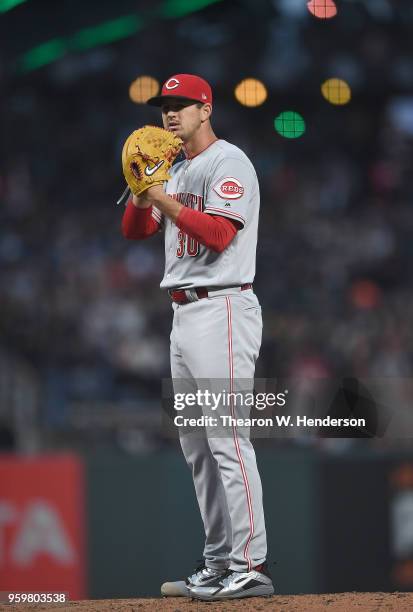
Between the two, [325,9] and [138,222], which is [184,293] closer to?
[138,222]

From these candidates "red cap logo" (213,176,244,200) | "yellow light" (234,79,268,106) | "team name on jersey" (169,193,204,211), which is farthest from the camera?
"yellow light" (234,79,268,106)

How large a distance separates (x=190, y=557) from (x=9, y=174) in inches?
274

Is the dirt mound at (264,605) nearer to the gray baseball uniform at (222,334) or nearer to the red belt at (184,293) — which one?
the gray baseball uniform at (222,334)

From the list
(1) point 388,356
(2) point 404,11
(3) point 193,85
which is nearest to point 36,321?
(1) point 388,356

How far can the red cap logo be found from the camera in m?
3.18

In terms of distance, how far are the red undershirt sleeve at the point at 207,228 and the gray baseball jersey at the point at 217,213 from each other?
0.04m

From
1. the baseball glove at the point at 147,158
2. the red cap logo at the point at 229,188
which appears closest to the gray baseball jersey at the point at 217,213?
the red cap logo at the point at 229,188

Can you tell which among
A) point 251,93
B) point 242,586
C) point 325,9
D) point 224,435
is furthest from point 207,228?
point 325,9

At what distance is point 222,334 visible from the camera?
3.19 m

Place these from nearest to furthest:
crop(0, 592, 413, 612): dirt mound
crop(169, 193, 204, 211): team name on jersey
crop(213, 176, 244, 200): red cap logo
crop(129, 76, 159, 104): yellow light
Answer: crop(0, 592, 413, 612): dirt mound
crop(213, 176, 244, 200): red cap logo
crop(169, 193, 204, 211): team name on jersey
crop(129, 76, 159, 104): yellow light

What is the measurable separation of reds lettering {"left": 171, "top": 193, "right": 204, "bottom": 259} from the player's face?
180 millimetres

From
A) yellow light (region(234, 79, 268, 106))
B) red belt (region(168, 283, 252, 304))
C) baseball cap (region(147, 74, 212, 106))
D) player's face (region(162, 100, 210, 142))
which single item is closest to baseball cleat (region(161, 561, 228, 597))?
red belt (region(168, 283, 252, 304))

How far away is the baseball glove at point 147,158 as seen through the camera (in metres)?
3.13

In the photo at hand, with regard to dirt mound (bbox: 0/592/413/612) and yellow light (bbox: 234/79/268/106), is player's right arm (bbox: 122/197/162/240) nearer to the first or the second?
yellow light (bbox: 234/79/268/106)
